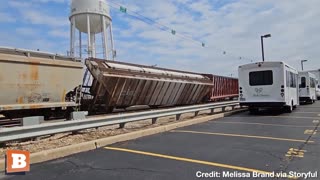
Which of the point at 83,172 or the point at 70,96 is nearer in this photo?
the point at 83,172

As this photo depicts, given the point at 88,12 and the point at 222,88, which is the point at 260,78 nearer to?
the point at 222,88

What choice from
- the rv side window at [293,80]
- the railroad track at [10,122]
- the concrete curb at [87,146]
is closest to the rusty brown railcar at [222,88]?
the rv side window at [293,80]

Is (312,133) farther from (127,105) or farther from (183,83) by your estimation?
(183,83)

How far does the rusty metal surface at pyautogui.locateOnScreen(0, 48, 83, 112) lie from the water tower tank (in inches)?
995

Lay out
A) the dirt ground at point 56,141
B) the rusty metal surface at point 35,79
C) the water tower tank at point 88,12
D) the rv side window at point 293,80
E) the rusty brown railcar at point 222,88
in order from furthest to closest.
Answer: the water tower tank at point 88,12 → the rusty brown railcar at point 222,88 → the rv side window at point 293,80 → the rusty metal surface at point 35,79 → the dirt ground at point 56,141

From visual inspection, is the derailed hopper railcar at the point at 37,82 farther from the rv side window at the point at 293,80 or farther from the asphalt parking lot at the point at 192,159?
the rv side window at the point at 293,80

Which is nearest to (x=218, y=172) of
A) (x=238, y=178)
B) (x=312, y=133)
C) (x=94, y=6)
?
(x=238, y=178)

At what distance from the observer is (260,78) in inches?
777

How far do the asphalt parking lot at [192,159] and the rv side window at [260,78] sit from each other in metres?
8.47

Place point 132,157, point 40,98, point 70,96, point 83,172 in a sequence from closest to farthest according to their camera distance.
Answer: point 83,172
point 132,157
point 40,98
point 70,96

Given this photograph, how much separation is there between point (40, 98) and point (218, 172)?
406 inches

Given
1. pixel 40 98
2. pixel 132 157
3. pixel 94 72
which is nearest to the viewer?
pixel 132 157

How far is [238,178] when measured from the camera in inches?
242

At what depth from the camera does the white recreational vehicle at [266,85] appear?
19.1 m
